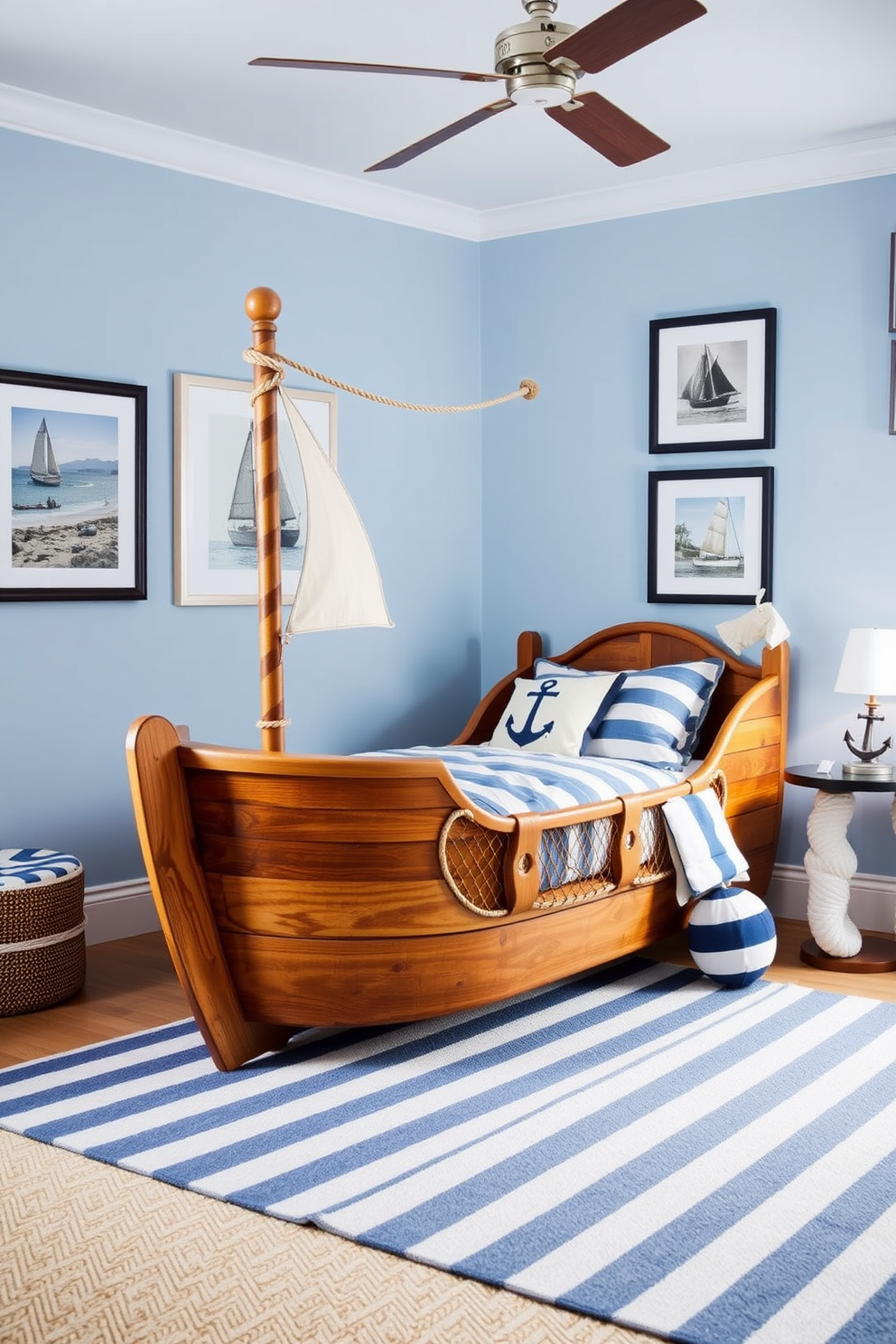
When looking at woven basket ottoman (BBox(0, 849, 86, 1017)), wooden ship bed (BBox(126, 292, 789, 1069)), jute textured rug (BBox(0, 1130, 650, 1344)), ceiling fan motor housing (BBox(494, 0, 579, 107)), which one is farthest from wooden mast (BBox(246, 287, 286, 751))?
jute textured rug (BBox(0, 1130, 650, 1344))

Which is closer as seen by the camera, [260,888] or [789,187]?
[260,888]

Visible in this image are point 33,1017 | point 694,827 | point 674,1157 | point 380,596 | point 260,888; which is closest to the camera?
point 674,1157

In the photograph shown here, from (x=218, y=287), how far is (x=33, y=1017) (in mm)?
2386

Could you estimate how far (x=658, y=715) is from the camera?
4293 millimetres

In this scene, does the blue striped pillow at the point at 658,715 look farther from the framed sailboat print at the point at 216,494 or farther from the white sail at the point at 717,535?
the framed sailboat print at the point at 216,494

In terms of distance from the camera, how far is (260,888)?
2930 millimetres

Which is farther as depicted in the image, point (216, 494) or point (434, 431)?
point (434, 431)

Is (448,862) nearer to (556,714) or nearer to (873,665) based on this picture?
(556,714)

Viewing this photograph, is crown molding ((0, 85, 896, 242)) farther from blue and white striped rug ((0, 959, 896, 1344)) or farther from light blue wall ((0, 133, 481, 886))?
blue and white striped rug ((0, 959, 896, 1344))

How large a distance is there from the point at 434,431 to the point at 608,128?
7.31 ft

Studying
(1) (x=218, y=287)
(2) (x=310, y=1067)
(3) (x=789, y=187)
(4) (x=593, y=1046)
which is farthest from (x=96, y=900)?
(3) (x=789, y=187)

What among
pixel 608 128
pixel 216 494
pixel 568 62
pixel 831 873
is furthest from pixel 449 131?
pixel 831 873

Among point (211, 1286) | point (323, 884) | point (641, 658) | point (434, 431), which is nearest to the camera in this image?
point (211, 1286)

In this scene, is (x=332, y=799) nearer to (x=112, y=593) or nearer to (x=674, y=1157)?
(x=674, y=1157)
